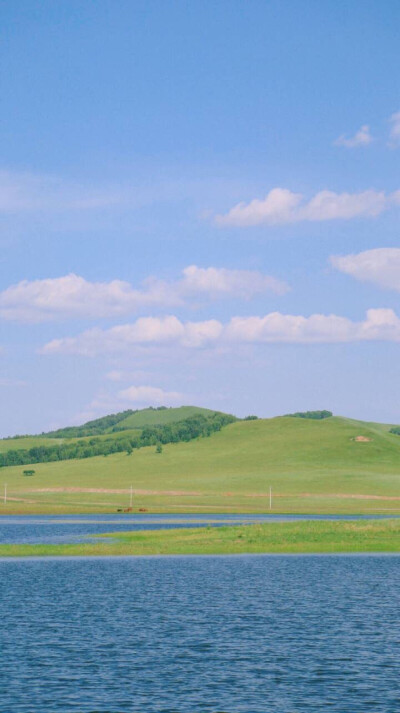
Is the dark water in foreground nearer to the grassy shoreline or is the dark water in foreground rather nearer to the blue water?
the grassy shoreline

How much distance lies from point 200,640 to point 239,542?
46889mm

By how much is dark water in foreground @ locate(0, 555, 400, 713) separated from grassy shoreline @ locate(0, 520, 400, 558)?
1181 centimetres

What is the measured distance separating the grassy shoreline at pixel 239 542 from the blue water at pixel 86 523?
8502 millimetres

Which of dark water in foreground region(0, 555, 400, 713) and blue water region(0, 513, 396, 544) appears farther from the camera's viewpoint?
blue water region(0, 513, 396, 544)

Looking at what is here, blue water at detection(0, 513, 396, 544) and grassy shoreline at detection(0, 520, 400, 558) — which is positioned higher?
grassy shoreline at detection(0, 520, 400, 558)

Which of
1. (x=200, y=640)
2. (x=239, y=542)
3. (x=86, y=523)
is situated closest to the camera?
(x=200, y=640)

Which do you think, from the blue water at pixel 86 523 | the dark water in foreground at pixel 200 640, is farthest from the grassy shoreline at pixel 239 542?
the dark water in foreground at pixel 200 640

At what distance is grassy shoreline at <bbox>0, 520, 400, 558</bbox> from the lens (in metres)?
84.2

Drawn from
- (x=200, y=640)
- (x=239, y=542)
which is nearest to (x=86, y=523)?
(x=239, y=542)

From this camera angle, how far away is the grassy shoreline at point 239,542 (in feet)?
276

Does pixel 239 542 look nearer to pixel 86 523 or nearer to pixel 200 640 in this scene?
pixel 200 640

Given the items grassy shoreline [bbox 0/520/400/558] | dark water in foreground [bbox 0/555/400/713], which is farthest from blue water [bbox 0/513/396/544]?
dark water in foreground [bbox 0/555/400/713]

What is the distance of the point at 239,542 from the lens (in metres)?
89.2

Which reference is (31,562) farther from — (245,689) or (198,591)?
(245,689)
